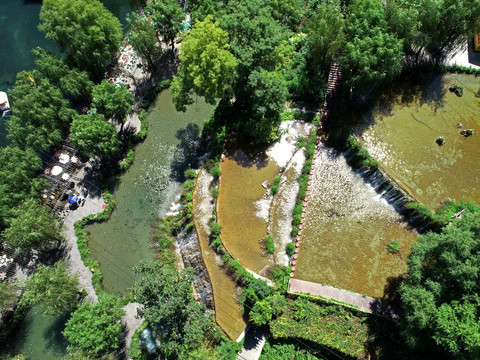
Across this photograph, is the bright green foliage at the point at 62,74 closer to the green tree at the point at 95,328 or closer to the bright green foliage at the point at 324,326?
the green tree at the point at 95,328

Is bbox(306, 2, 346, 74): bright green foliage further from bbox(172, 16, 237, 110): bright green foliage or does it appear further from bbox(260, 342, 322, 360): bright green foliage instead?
bbox(260, 342, 322, 360): bright green foliage

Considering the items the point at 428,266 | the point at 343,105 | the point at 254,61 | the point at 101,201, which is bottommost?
the point at 101,201

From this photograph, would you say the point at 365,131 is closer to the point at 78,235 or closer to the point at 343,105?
the point at 343,105

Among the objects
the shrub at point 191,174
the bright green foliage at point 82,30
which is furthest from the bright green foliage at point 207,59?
the bright green foliage at point 82,30

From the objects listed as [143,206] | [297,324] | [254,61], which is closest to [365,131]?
[254,61]

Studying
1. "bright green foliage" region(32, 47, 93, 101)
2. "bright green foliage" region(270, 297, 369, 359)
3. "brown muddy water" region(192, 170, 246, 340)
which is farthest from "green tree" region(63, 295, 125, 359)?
"bright green foliage" region(32, 47, 93, 101)
